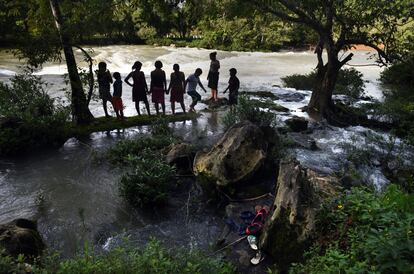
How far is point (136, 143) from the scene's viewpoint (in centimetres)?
944

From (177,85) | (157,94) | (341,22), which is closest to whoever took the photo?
(157,94)

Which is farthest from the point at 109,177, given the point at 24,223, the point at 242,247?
the point at 242,247

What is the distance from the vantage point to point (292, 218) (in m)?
5.19

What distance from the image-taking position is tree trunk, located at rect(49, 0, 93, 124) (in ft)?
32.4

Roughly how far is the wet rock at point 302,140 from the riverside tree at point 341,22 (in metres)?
2.67

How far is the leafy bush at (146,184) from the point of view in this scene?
7.09 meters

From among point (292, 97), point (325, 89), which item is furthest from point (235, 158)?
point (292, 97)

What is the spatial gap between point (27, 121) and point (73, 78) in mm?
1696

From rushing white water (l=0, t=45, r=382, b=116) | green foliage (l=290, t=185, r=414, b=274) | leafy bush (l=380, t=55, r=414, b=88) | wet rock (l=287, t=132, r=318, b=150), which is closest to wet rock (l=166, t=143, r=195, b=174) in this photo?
wet rock (l=287, t=132, r=318, b=150)

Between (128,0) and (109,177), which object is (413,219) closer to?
(109,177)

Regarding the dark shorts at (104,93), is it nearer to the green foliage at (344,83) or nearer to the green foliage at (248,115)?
the green foliage at (248,115)

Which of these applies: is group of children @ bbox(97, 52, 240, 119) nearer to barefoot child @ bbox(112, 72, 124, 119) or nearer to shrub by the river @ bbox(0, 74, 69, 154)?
barefoot child @ bbox(112, 72, 124, 119)

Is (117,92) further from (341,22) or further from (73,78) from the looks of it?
(341,22)

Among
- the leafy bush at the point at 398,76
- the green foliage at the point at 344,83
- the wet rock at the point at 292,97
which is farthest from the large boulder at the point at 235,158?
the leafy bush at the point at 398,76
